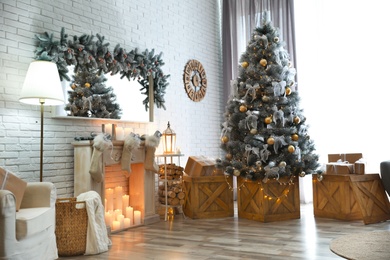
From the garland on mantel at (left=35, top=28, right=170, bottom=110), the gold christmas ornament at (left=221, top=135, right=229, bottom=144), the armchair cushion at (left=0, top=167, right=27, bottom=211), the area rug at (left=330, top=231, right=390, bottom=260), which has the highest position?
the garland on mantel at (left=35, top=28, right=170, bottom=110)

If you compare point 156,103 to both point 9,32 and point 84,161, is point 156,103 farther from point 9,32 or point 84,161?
point 9,32

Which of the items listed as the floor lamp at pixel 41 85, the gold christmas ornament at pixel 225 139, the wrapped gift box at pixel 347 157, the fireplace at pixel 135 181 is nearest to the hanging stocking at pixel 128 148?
the fireplace at pixel 135 181

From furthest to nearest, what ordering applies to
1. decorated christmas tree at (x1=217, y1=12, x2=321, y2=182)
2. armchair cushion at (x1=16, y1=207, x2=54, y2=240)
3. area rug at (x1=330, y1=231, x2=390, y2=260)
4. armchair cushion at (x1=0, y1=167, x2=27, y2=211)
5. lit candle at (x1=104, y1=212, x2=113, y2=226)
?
1. decorated christmas tree at (x1=217, y1=12, x2=321, y2=182)
2. lit candle at (x1=104, y1=212, x2=113, y2=226)
3. armchair cushion at (x1=0, y1=167, x2=27, y2=211)
4. armchair cushion at (x1=16, y1=207, x2=54, y2=240)
5. area rug at (x1=330, y1=231, x2=390, y2=260)

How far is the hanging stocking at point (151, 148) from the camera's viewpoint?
451 cm

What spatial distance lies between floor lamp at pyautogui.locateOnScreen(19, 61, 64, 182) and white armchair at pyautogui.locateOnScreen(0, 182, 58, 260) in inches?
15.8

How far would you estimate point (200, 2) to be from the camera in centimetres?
637

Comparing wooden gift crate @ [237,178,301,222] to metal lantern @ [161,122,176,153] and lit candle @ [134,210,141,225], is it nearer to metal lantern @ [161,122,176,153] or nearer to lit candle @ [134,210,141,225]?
metal lantern @ [161,122,176,153]

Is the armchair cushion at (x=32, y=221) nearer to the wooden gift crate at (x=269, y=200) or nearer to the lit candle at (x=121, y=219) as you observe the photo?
the lit candle at (x=121, y=219)

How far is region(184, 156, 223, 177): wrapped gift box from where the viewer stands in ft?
15.9

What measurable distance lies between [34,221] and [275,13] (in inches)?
192

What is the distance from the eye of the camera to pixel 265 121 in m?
4.46

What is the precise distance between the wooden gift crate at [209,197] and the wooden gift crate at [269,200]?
0.71ft

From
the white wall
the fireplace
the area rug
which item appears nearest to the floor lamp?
the fireplace

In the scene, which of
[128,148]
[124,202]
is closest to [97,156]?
[128,148]
